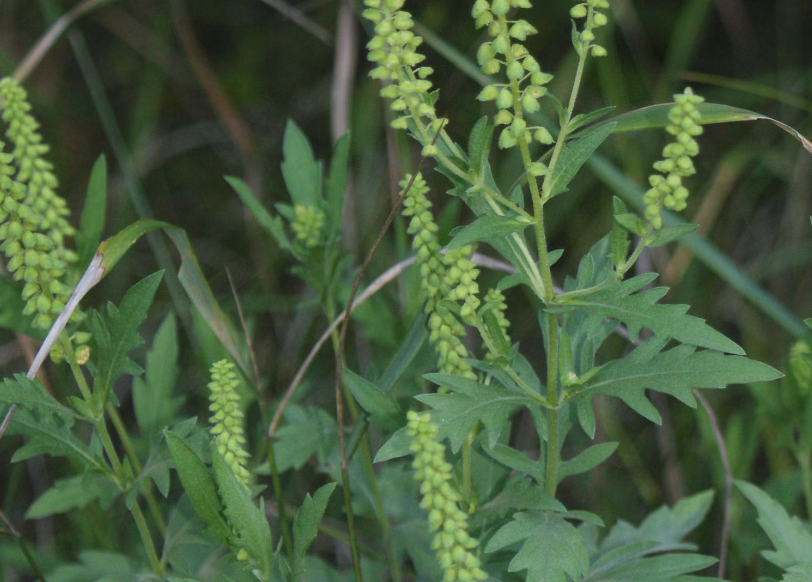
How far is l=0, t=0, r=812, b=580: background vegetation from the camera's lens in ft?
13.5

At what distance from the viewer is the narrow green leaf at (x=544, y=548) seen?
Result: 6.74 ft

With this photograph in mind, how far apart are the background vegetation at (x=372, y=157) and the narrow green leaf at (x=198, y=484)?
1.23 m

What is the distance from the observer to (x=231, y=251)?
5629mm

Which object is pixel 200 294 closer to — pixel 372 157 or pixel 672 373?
pixel 672 373

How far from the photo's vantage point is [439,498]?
173 cm

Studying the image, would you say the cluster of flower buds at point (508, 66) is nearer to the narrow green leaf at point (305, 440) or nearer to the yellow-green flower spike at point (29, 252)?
the yellow-green flower spike at point (29, 252)

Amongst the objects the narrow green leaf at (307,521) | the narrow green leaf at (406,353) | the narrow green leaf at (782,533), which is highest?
the narrow green leaf at (406,353)

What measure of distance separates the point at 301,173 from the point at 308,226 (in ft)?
0.98

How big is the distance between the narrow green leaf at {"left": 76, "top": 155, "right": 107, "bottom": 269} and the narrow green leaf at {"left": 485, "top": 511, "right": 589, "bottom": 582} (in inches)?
61.2

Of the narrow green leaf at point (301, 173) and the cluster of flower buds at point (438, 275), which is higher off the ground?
the narrow green leaf at point (301, 173)

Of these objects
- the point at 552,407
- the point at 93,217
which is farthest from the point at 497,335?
the point at 93,217

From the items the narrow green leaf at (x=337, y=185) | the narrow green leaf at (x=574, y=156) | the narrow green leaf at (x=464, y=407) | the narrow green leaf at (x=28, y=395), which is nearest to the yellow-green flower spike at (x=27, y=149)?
the narrow green leaf at (x=28, y=395)

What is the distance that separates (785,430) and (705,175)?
2.69 m

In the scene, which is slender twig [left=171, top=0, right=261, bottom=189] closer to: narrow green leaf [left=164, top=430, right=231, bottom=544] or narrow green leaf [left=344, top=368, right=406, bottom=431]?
narrow green leaf [left=344, top=368, right=406, bottom=431]
